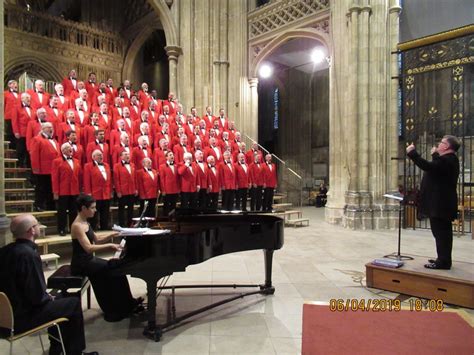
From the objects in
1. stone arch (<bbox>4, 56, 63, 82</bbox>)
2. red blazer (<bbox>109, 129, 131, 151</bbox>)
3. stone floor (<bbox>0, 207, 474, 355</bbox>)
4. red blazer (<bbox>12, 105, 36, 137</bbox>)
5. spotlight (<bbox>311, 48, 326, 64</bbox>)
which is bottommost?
stone floor (<bbox>0, 207, 474, 355</bbox>)

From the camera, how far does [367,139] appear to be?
9031 mm

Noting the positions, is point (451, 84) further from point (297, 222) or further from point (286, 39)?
point (286, 39)

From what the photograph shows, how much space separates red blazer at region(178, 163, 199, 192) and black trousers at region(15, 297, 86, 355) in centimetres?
470

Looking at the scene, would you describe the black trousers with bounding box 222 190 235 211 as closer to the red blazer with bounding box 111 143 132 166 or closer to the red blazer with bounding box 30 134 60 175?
the red blazer with bounding box 111 143 132 166

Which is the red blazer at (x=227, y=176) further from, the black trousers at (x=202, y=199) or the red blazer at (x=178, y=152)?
the red blazer at (x=178, y=152)

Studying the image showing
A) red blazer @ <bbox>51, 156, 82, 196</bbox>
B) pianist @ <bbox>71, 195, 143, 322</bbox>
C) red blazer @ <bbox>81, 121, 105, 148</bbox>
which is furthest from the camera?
red blazer @ <bbox>81, 121, 105, 148</bbox>

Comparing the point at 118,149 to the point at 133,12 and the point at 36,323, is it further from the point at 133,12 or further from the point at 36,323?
the point at 133,12

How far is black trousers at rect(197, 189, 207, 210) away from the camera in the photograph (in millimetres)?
8117

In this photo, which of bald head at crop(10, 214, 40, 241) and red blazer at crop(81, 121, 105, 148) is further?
red blazer at crop(81, 121, 105, 148)

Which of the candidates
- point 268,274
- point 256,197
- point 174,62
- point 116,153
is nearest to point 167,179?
point 116,153

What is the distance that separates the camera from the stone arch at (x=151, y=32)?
12.7 meters

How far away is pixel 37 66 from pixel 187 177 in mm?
9338

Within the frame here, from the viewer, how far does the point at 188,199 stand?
7480 mm

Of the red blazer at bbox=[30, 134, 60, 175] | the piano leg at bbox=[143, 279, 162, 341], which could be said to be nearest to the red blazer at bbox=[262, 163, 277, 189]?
the red blazer at bbox=[30, 134, 60, 175]
